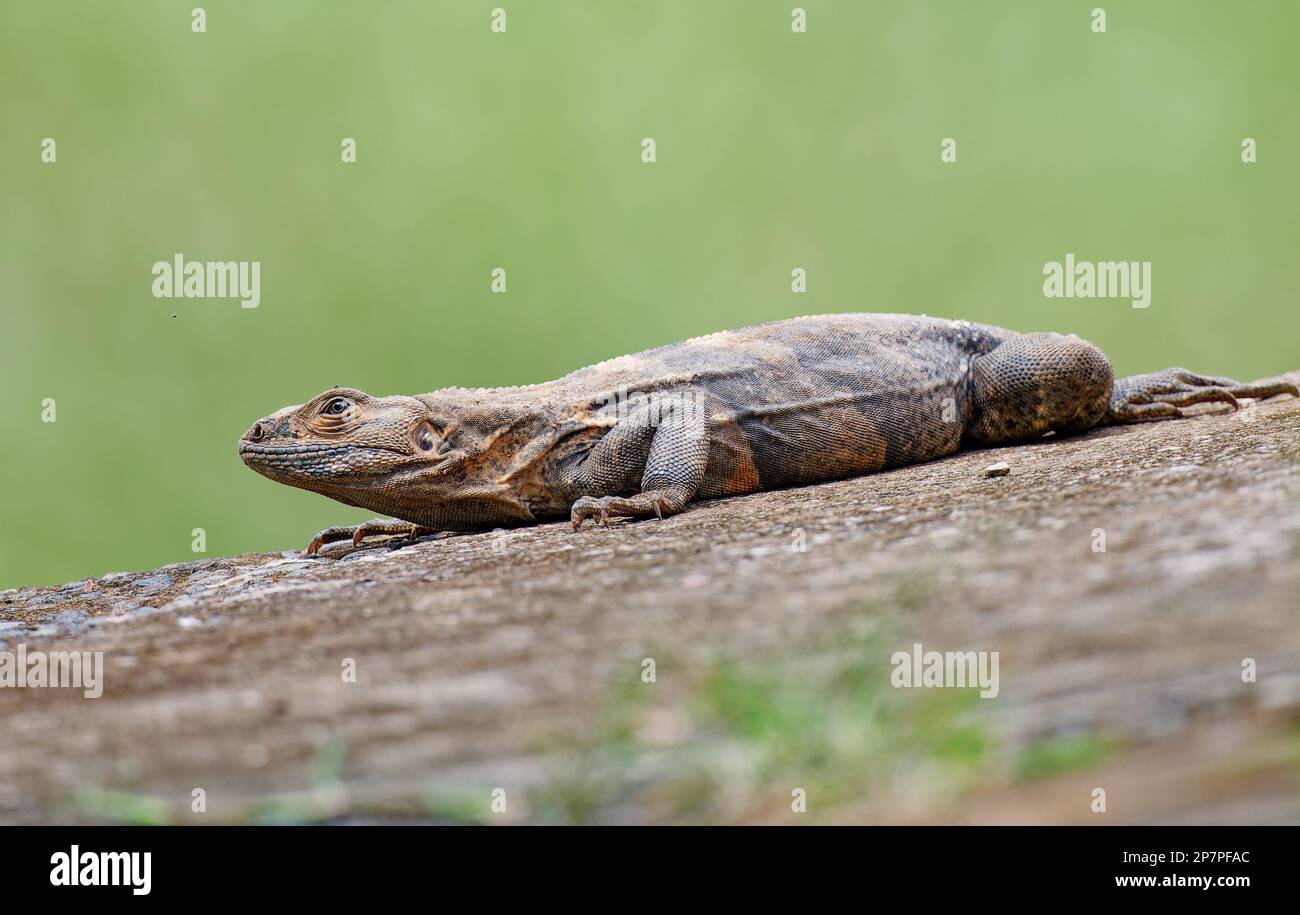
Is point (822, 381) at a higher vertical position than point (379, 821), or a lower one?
higher

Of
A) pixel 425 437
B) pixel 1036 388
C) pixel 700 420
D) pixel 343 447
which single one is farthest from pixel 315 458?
pixel 1036 388

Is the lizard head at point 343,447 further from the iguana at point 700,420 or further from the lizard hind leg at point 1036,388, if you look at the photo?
the lizard hind leg at point 1036,388

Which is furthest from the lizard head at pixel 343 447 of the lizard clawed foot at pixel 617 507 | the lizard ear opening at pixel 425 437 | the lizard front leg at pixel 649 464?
the lizard clawed foot at pixel 617 507

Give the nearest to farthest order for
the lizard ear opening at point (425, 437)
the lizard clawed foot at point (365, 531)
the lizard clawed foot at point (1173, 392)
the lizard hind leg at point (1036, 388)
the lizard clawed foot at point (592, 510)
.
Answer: the lizard clawed foot at point (592, 510) → the lizard ear opening at point (425, 437) → the lizard clawed foot at point (365, 531) → the lizard hind leg at point (1036, 388) → the lizard clawed foot at point (1173, 392)

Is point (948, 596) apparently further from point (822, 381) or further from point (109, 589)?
point (109, 589)
